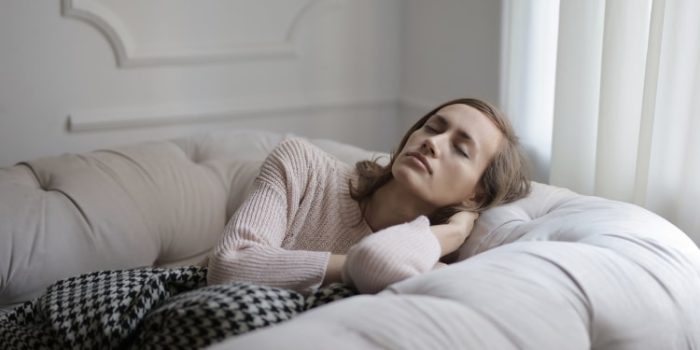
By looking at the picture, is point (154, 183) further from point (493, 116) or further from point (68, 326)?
point (493, 116)

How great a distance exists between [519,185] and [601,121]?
26 cm

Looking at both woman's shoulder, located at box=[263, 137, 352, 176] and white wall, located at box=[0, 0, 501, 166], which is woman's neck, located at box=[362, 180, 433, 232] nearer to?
woman's shoulder, located at box=[263, 137, 352, 176]

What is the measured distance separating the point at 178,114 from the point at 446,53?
2.43 ft

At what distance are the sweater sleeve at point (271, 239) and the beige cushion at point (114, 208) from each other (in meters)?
0.30

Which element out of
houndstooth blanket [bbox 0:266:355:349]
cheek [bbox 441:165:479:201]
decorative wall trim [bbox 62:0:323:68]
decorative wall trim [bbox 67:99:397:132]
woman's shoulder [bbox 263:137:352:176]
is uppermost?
decorative wall trim [bbox 62:0:323:68]

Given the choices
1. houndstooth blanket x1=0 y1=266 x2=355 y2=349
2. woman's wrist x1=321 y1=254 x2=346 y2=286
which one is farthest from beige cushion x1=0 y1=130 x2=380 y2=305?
woman's wrist x1=321 y1=254 x2=346 y2=286

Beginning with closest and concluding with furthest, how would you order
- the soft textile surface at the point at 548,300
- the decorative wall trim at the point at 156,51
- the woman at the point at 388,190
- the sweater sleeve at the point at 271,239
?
the soft textile surface at the point at 548,300 < the sweater sleeve at the point at 271,239 < the woman at the point at 388,190 < the decorative wall trim at the point at 156,51

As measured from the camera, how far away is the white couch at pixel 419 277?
3.57ft

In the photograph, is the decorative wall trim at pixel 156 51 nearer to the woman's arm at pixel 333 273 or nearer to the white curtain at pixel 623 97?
the white curtain at pixel 623 97

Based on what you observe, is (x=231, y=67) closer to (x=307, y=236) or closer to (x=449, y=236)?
(x=307, y=236)

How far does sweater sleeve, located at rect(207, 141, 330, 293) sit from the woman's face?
0.60 ft

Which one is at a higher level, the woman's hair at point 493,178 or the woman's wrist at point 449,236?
the woman's hair at point 493,178

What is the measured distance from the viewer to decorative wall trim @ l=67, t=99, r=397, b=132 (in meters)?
2.36

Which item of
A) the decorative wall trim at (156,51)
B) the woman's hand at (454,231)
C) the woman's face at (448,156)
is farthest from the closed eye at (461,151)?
the decorative wall trim at (156,51)
